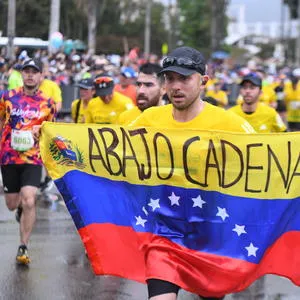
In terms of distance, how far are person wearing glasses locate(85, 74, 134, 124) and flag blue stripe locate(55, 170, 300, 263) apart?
5140 millimetres

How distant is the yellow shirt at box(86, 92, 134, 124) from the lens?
10031 millimetres

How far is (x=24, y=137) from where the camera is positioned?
288 inches

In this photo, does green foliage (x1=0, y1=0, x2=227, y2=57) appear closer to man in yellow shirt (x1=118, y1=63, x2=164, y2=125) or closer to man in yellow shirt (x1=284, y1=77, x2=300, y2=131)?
man in yellow shirt (x1=284, y1=77, x2=300, y2=131)

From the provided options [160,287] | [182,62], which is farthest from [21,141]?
[160,287]

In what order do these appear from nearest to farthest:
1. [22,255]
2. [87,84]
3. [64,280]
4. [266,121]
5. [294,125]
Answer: [64,280]
[22,255]
[266,121]
[87,84]
[294,125]

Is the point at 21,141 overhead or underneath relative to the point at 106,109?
underneath

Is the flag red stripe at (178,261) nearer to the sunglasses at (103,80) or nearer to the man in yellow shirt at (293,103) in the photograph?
the sunglasses at (103,80)

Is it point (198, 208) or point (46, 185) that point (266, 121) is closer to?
point (198, 208)

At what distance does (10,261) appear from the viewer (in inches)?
293

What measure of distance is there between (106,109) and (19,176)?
2.81m

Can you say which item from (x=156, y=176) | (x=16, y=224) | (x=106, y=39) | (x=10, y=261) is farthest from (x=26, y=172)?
(x=106, y=39)

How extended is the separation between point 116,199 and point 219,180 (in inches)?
26.2

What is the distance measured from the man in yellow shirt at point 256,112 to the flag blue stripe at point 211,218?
385 cm

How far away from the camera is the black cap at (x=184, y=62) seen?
4512mm
